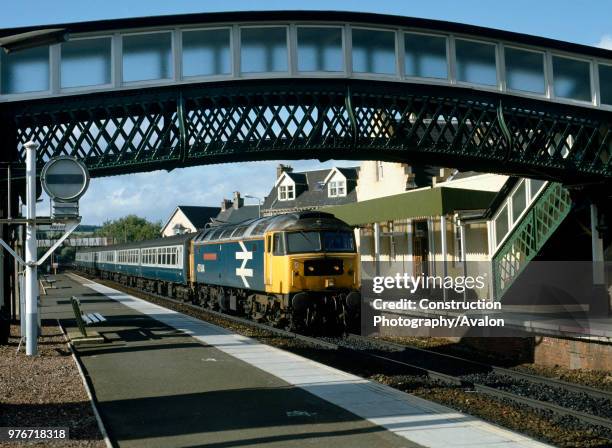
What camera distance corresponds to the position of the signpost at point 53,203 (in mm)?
12961

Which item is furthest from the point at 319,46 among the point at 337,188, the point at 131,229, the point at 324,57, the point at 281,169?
the point at 131,229

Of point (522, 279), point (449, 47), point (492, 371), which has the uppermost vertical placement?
point (449, 47)

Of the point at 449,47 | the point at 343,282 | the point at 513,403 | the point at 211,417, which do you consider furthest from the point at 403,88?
the point at 211,417

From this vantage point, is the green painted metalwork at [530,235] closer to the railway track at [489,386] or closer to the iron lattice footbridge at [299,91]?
the iron lattice footbridge at [299,91]

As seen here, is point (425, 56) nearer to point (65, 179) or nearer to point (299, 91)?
point (299, 91)

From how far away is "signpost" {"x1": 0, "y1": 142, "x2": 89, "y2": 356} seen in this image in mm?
12961

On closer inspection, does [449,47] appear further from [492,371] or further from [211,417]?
[211,417]

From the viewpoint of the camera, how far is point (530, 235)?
22.3 metres

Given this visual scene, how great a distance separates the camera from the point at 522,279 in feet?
77.3

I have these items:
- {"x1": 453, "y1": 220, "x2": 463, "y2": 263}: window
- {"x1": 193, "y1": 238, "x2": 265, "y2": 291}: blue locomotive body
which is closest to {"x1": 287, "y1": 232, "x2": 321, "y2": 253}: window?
{"x1": 193, "y1": 238, "x2": 265, "y2": 291}: blue locomotive body

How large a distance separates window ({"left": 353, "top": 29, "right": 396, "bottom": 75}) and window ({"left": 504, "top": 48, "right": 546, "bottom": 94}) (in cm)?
397

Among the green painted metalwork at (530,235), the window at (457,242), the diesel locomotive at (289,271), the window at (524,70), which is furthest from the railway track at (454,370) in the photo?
the window at (457,242)

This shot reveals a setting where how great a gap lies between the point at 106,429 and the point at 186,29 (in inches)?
513

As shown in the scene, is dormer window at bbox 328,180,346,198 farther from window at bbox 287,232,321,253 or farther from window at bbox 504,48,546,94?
window at bbox 287,232,321,253
